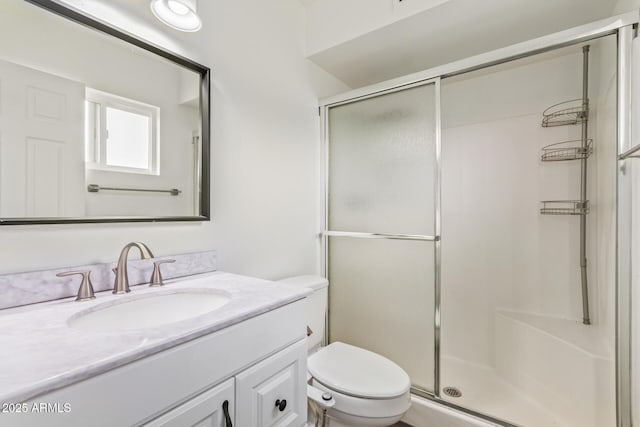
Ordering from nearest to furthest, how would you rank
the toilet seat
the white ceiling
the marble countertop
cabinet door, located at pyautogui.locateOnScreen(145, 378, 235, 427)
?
the marble countertop
cabinet door, located at pyautogui.locateOnScreen(145, 378, 235, 427)
the toilet seat
the white ceiling

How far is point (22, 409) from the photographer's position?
0.45 metres

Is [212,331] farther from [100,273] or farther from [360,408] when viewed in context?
[360,408]

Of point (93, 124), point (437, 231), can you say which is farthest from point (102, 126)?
point (437, 231)

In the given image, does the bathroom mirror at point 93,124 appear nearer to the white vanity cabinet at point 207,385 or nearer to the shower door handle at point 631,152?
the white vanity cabinet at point 207,385

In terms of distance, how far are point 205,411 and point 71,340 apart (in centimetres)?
33

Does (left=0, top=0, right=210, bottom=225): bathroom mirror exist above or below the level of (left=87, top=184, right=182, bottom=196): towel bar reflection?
above

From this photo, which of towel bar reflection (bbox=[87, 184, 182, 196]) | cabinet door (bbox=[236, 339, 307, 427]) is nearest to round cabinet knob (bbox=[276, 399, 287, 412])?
cabinet door (bbox=[236, 339, 307, 427])

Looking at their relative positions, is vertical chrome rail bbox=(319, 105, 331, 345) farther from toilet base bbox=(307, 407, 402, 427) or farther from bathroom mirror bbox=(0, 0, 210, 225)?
bathroom mirror bbox=(0, 0, 210, 225)

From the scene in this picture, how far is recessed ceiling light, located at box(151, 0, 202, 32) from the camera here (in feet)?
3.66

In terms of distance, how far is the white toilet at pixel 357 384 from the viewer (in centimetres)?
124

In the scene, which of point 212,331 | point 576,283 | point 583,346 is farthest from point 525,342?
point 212,331

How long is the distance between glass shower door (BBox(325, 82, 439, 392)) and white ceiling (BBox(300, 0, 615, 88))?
1.02 feet

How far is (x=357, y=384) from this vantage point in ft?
4.28

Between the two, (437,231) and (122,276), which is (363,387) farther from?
(122,276)
